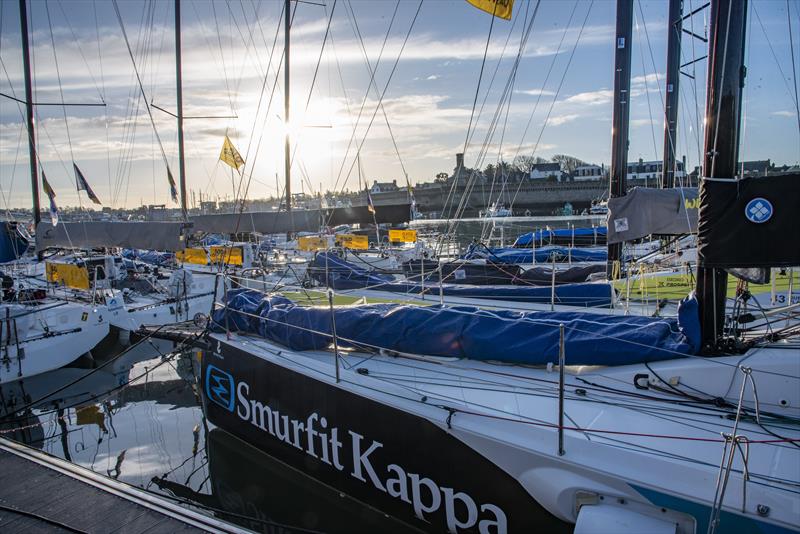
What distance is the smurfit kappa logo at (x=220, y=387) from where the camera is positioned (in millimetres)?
5363

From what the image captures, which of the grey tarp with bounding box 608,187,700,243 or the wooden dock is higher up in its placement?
the grey tarp with bounding box 608,187,700,243

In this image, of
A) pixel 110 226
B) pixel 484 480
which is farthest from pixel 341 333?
pixel 110 226

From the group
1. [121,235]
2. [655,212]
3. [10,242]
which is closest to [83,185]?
[10,242]

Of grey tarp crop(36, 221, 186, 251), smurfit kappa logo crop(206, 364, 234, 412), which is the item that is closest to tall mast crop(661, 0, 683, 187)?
smurfit kappa logo crop(206, 364, 234, 412)

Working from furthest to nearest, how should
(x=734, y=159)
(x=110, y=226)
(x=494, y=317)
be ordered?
(x=110, y=226)
(x=494, y=317)
(x=734, y=159)

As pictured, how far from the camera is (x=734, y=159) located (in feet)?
11.1

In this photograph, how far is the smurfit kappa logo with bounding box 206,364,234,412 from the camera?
5363mm

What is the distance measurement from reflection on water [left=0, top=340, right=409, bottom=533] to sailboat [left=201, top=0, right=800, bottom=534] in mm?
483

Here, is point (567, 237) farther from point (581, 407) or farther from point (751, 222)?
point (581, 407)

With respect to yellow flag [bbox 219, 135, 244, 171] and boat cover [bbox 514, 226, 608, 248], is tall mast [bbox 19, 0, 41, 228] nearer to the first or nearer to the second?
yellow flag [bbox 219, 135, 244, 171]

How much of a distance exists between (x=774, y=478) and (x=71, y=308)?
11.6 metres

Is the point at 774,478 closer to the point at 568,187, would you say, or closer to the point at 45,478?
the point at 45,478

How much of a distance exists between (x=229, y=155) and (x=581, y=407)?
43.9 ft

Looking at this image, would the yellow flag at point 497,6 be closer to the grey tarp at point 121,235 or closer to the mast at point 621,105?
the mast at point 621,105
